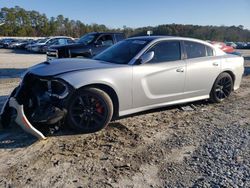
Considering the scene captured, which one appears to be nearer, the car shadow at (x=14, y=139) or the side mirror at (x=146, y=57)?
the car shadow at (x=14, y=139)

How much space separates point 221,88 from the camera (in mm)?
6816

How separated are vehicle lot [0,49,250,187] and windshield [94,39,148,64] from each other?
1139 mm

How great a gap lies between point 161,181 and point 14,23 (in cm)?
8275

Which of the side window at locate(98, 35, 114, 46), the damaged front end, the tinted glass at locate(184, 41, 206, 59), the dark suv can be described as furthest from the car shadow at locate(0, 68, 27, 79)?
the tinted glass at locate(184, 41, 206, 59)

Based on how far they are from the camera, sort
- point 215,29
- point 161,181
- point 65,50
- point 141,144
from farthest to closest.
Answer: point 215,29
point 65,50
point 141,144
point 161,181

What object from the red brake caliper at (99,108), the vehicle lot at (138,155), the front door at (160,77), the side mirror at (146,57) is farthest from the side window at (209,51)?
the red brake caliper at (99,108)

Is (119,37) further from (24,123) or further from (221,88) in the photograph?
(24,123)

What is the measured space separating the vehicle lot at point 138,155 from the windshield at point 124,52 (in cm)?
114

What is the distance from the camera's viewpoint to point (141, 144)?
4395 mm

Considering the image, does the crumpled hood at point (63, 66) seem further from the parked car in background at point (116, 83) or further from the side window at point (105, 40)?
the side window at point (105, 40)

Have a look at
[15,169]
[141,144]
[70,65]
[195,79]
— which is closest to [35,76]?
[70,65]

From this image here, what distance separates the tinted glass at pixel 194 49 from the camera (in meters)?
6.11

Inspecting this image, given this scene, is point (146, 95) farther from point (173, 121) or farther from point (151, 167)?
point (151, 167)

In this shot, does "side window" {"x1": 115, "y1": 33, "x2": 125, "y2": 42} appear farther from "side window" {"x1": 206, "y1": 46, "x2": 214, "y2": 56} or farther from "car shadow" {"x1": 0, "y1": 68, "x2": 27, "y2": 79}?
"side window" {"x1": 206, "y1": 46, "x2": 214, "y2": 56}
